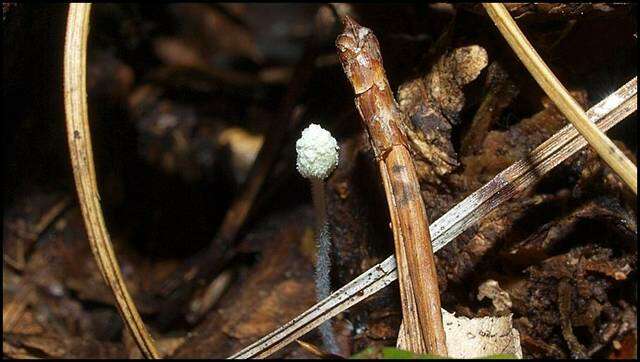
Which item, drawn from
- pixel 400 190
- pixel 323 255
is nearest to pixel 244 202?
pixel 323 255

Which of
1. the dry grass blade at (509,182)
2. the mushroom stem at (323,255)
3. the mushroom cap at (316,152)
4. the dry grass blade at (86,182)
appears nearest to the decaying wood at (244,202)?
the mushroom stem at (323,255)

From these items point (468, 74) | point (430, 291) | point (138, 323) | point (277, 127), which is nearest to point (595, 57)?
point (468, 74)

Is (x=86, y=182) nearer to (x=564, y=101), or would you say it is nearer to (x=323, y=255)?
(x=323, y=255)

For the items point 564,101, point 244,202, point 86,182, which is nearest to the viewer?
point 564,101

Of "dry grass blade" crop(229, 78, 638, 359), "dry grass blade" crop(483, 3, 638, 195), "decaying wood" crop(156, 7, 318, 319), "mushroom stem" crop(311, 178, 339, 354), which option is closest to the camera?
"dry grass blade" crop(483, 3, 638, 195)

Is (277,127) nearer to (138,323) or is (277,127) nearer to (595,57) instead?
(138,323)

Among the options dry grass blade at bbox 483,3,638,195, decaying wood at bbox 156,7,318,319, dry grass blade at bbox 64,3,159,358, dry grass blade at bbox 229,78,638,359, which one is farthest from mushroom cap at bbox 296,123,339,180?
decaying wood at bbox 156,7,318,319

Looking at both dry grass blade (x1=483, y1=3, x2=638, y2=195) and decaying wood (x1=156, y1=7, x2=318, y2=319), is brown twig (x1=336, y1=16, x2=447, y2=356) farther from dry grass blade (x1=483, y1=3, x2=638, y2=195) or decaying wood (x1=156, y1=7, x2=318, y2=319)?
decaying wood (x1=156, y1=7, x2=318, y2=319)
